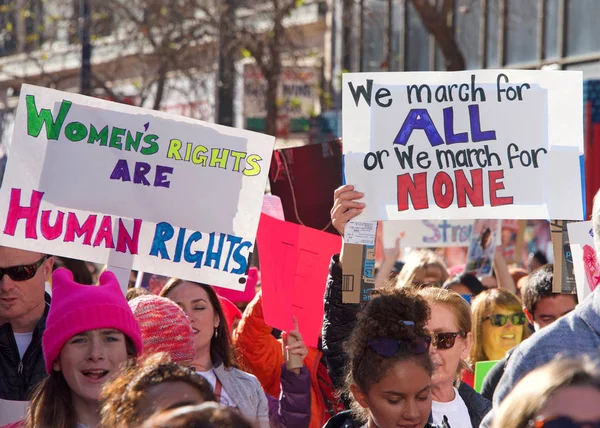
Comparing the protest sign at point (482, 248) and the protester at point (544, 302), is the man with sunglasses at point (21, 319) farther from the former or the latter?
the protest sign at point (482, 248)

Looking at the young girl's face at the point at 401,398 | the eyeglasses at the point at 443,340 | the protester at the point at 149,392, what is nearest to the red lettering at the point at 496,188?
the eyeglasses at the point at 443,340

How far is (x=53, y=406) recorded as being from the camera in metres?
3.47

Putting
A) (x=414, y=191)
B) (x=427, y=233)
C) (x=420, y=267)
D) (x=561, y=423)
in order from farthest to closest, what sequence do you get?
(x=427, y=233) → (x=420, y=267) → (x=414, y=191) → (x=561, y=423)

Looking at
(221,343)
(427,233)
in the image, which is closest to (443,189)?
(221,343)

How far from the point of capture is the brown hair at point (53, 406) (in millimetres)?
3412

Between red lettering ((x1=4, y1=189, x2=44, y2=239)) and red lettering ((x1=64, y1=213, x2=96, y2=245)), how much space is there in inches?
5.7

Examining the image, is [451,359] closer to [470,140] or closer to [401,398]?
[401,398]

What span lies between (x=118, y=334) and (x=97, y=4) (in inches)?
457

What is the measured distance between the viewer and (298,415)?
4172 millimetres

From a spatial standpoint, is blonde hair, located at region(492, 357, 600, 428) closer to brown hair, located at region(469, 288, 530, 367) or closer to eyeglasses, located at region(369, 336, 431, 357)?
eyeglasses, located at region(369, 336, 431, 357)

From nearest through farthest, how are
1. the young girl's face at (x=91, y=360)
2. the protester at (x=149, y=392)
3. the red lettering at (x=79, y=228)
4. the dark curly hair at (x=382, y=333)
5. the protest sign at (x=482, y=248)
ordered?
the protester at (x=149, y=392) < the dark curly hair at (x=382, y=333) < the young girl's face at (x=91, y=360) < the red lettering at (x=79, y=228) < the protest sign at (x=482, y=248)

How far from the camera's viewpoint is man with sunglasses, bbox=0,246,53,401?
414 cm

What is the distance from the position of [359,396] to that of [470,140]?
5.69 feet

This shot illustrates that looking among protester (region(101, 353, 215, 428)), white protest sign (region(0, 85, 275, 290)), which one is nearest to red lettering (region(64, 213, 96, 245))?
white protest sign (region(0, 85, 275, 290))
